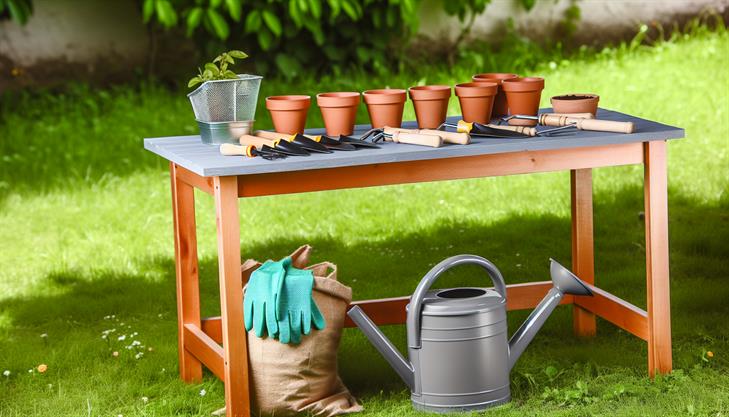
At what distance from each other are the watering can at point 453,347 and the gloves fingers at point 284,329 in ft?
0.75

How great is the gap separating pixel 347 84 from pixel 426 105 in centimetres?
421

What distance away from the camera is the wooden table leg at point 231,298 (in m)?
3.03

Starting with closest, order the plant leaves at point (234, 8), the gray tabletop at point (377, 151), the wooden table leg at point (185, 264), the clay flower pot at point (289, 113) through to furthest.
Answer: the gray tabletop at point (377, 151)
the clay flower pot at point (289, 113)
the wooden table leg at point (185, 264)
the plant leaves at point (234, 8)

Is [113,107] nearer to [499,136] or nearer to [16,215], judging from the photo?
[16,215]

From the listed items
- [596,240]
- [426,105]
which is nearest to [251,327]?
[426,105]

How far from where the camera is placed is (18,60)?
786 cm

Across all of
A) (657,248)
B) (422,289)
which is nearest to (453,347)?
(422,289)

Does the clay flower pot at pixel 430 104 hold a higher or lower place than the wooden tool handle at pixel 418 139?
higher

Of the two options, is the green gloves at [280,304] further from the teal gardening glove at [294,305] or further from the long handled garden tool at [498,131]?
the long handled garden tool at [498,131]

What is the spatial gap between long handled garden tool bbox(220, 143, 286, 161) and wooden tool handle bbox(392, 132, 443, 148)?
381mm

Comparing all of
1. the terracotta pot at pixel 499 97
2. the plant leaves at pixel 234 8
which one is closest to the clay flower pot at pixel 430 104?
the terracotta pot at pixel 499 97

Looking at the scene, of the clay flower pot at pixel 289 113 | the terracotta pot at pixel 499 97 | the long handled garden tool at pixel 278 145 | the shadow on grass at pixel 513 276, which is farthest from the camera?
the shadow on grass at pixel 513 276

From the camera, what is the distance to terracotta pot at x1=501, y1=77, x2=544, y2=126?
11.7 feet

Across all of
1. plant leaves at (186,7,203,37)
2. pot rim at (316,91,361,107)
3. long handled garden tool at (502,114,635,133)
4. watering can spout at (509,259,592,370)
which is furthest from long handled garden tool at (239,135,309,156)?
plant leaves at (186,7,203,37)
